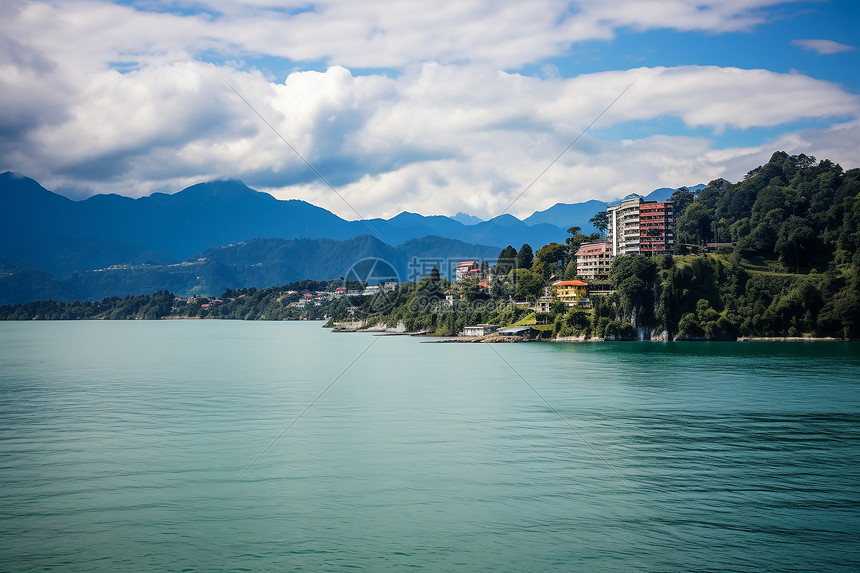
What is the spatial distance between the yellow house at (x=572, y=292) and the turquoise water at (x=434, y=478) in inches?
1980

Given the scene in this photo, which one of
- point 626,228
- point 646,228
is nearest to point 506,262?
point 626,228

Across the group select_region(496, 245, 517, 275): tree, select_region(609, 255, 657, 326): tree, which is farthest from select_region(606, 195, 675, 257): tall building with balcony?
select_region(496, 245, 517, 275): tree

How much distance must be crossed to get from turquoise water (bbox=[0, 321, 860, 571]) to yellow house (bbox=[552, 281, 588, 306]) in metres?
50.3

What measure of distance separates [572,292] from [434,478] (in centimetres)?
7318

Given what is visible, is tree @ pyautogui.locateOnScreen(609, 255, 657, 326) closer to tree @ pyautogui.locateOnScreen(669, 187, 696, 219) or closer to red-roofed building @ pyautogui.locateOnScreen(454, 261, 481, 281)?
tree @ pyautogui.locateOnScreen(669, 187, 696, 219)

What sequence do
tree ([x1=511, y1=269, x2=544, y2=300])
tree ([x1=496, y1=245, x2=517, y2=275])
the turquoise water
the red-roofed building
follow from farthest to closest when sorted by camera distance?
1. the red-roofed building
2. tree ([x1=496, y1=245, x2=517, y2=275])
3. tree ([x1=511, y1=269, x2=544, y2=300])
4. the turquoise water

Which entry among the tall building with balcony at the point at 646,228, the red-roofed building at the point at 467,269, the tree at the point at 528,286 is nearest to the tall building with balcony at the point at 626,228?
the tall building with balcony at the point at 646,228

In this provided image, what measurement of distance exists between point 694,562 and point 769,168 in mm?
108878

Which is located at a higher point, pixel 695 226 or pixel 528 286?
pixel 695 226

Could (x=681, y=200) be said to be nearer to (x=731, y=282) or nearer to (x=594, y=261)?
(x=594, y=261)

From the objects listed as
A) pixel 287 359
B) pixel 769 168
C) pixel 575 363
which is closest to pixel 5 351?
pixel 287 359

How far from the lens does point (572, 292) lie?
3420 inches

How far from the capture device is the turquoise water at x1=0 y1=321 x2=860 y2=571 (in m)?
11.5

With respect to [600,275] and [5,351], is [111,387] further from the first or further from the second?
[600,275]
